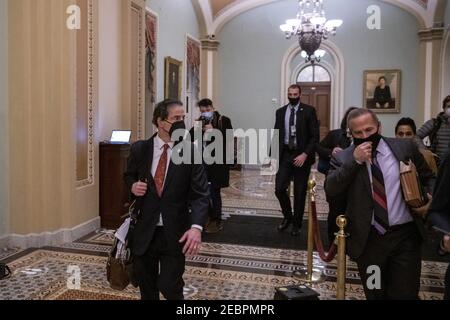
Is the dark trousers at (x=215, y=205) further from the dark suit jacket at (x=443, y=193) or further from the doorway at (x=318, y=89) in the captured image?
the doorway at (x=318, y=89)

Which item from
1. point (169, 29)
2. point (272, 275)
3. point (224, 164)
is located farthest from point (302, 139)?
point (169, 29)

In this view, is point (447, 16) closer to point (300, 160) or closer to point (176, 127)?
point (300, 160)

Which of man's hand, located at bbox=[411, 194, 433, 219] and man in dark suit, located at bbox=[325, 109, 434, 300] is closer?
man's hand, located at bbox=[411, 194, 433, 219]

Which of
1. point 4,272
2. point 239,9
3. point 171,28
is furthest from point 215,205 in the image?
point 239,9

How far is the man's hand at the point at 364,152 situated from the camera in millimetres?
2408

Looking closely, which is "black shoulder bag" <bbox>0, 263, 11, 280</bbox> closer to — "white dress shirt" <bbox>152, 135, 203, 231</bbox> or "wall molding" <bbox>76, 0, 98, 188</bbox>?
"wall molding" <bbox>76, 0, 98, 188</bbox>

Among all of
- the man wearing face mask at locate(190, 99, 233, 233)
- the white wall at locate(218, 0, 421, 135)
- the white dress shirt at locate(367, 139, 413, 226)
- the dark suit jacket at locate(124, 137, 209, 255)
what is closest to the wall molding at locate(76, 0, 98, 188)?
Answer: the man wearing face mask at locate(190, 99, 233, 233)

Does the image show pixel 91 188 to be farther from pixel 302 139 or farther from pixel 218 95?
pixel 218 95

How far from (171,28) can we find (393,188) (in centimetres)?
906

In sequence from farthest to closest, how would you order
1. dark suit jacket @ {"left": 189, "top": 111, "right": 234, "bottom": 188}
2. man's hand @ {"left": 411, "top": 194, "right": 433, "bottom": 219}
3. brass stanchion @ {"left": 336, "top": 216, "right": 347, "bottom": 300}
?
dark suit jacket @ {"left": 189, "top": 111, "right": 234, "bottom": 188}
brass stanchion @ {"left": 336, "top": 216, "right": 347, "bottom": 300}
man's hand @ {"left": 411, "top": 194, "right": 433, "bottom": 219}

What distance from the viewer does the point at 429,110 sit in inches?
487

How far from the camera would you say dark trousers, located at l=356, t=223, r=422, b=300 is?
2.47 m

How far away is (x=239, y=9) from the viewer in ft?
44.9

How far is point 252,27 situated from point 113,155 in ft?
29.8
